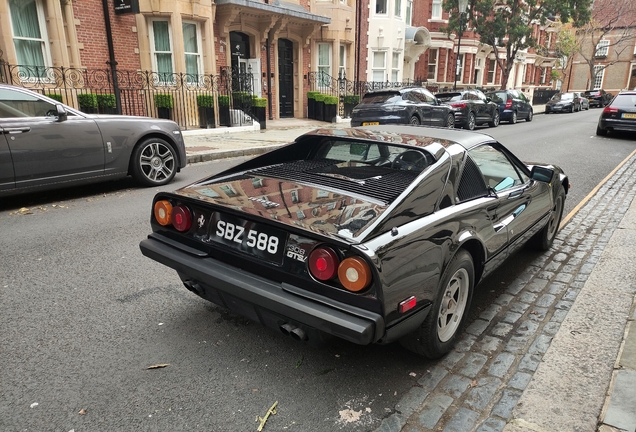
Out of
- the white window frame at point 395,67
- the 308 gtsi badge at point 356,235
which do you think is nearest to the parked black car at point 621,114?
the white window frame at point 395,67

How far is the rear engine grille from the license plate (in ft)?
2.01

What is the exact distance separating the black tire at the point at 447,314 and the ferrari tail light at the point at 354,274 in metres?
0.60

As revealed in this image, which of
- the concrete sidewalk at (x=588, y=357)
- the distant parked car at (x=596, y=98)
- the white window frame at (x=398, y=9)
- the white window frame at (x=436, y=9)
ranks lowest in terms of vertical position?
the distant parked car at (x=596, y=98)

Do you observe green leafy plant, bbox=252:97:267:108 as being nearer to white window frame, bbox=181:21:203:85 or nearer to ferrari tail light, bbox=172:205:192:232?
white window frame, bbox=181:21:203:85

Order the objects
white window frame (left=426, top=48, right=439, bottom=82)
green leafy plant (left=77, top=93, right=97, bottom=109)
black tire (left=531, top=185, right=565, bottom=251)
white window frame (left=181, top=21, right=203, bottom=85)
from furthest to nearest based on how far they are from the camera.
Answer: white window frame (left=426, top=48, right=439, bottom=82)
white window frame (left=181, top=21, right=203, bottom=85)
green leafy plant (left=77, top=93, right=97, bottom=109)
black tire (left=531, top=185, right=565, bottom=251)

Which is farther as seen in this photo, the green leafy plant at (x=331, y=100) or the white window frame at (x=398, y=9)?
the white window frame at (x=398, y=9)

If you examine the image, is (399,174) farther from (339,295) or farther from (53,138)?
(53,138)

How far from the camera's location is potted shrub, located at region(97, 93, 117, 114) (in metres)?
13.3

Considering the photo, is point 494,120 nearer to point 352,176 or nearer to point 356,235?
point 352,176

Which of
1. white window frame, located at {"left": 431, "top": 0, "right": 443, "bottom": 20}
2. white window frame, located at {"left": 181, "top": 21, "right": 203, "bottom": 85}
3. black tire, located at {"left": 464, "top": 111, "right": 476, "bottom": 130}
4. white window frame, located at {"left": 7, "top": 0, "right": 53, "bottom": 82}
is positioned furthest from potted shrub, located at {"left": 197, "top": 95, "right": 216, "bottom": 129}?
white window frame, located at {"left": 431, "top": 0, "right": 443, "bottom": 20}

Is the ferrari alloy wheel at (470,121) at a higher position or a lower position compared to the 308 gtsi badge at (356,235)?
lower

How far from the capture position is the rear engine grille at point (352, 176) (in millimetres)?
2844

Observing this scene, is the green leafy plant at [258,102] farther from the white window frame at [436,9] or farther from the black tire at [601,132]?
the white window frame at [436,9]

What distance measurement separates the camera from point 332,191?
2934 millimetres
